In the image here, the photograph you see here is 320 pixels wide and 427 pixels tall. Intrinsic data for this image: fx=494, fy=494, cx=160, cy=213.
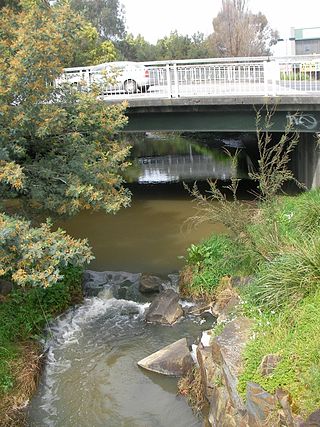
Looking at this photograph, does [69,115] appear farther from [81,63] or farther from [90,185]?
[81,63]

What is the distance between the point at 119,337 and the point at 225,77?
8.30m

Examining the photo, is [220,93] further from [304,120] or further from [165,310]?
[165,310]

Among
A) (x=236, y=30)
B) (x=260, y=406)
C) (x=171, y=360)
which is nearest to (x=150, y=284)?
(x=171, y=360)

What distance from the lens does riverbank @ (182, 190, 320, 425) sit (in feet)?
18.5

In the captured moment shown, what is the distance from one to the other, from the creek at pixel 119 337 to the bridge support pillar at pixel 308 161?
12.0 feet

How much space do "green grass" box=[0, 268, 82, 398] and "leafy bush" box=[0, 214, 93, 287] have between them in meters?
1.91

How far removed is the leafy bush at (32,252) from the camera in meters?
6.60

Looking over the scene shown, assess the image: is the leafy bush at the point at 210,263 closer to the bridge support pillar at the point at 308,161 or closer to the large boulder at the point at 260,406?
the large boulder at the point at 260,406

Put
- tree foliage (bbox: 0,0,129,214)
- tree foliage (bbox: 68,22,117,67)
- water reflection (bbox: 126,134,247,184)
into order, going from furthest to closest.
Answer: tree foliage (bbox: 68,22,117,67) → water reflection (bbox: 126,134,247,184) → tree foliage (bbox: 0,0,129,214)

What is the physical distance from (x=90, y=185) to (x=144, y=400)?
11.6ft

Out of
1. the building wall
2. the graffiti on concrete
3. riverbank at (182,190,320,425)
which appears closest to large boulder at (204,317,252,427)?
riverbank at (182,190,320,425)

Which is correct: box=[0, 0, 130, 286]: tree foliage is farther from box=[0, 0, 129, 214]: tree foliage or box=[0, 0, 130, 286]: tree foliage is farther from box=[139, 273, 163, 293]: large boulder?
box=[139, 273, 163, 293]: large boulder

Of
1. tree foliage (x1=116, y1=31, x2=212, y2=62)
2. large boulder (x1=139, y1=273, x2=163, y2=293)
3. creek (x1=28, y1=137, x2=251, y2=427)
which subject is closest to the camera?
creek (x1=28, y1=137, x2=251, y2=427)

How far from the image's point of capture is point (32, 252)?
21.7 ft
